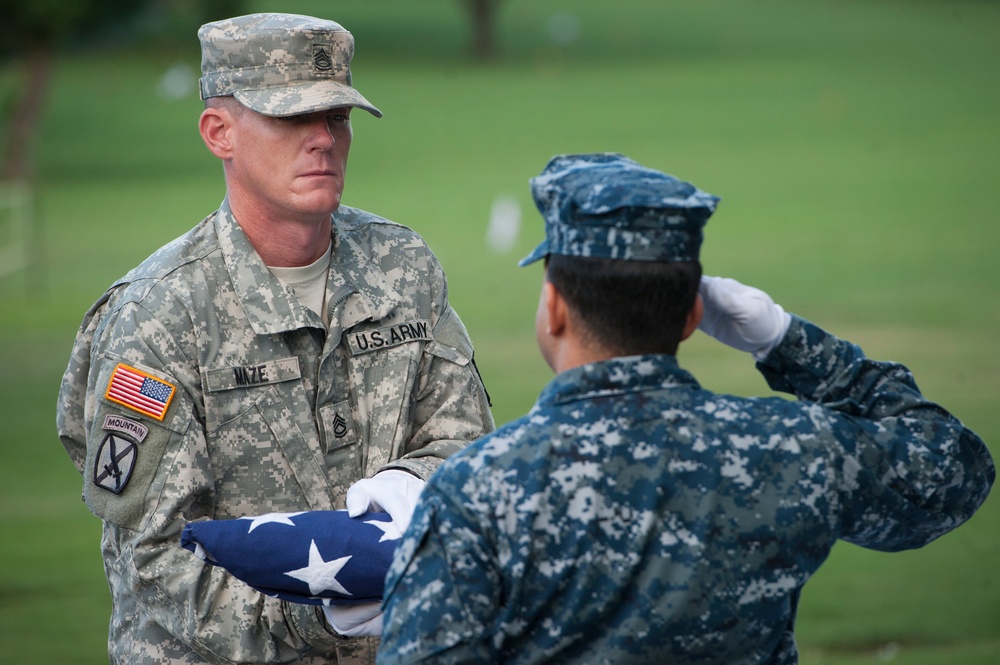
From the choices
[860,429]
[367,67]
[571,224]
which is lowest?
[367,67]

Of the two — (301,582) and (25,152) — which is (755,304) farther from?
(25,152)

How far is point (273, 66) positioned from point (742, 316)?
4.14 feet

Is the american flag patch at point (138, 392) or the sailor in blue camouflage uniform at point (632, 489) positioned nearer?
the sailor in blue camouflage uniform at point (632, 489)

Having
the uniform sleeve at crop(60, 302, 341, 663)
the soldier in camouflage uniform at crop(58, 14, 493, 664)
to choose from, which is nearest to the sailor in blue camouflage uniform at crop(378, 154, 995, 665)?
the soldier in camouflage uniform at crop(58, 14, 493, 664)

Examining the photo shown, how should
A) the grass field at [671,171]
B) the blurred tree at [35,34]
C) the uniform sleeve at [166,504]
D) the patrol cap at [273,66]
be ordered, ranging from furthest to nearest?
the blurred tree at [35,34] → the grass field at [671,171] → the patrol cap at [273,66] → the uniform sleeve at [166,504]

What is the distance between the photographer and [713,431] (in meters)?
2.14

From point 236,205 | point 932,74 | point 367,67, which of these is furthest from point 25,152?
point 236,205

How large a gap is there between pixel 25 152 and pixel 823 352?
77.6 ft

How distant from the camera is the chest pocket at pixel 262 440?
9.68ft

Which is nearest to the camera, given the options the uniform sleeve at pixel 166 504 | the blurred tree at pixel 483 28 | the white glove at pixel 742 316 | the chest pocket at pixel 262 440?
the white glove at pixel 742 316

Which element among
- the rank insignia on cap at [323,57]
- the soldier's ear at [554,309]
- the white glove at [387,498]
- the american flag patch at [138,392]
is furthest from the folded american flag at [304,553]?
the rank insignia on cap at [323,57]

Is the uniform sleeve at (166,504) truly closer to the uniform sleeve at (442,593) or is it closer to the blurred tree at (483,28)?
the uniform sleeve at (442,593)

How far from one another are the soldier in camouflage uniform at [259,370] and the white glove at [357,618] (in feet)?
0.47

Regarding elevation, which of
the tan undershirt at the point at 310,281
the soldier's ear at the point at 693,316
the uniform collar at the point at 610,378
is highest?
the soldier's ear at the point at 693,316
